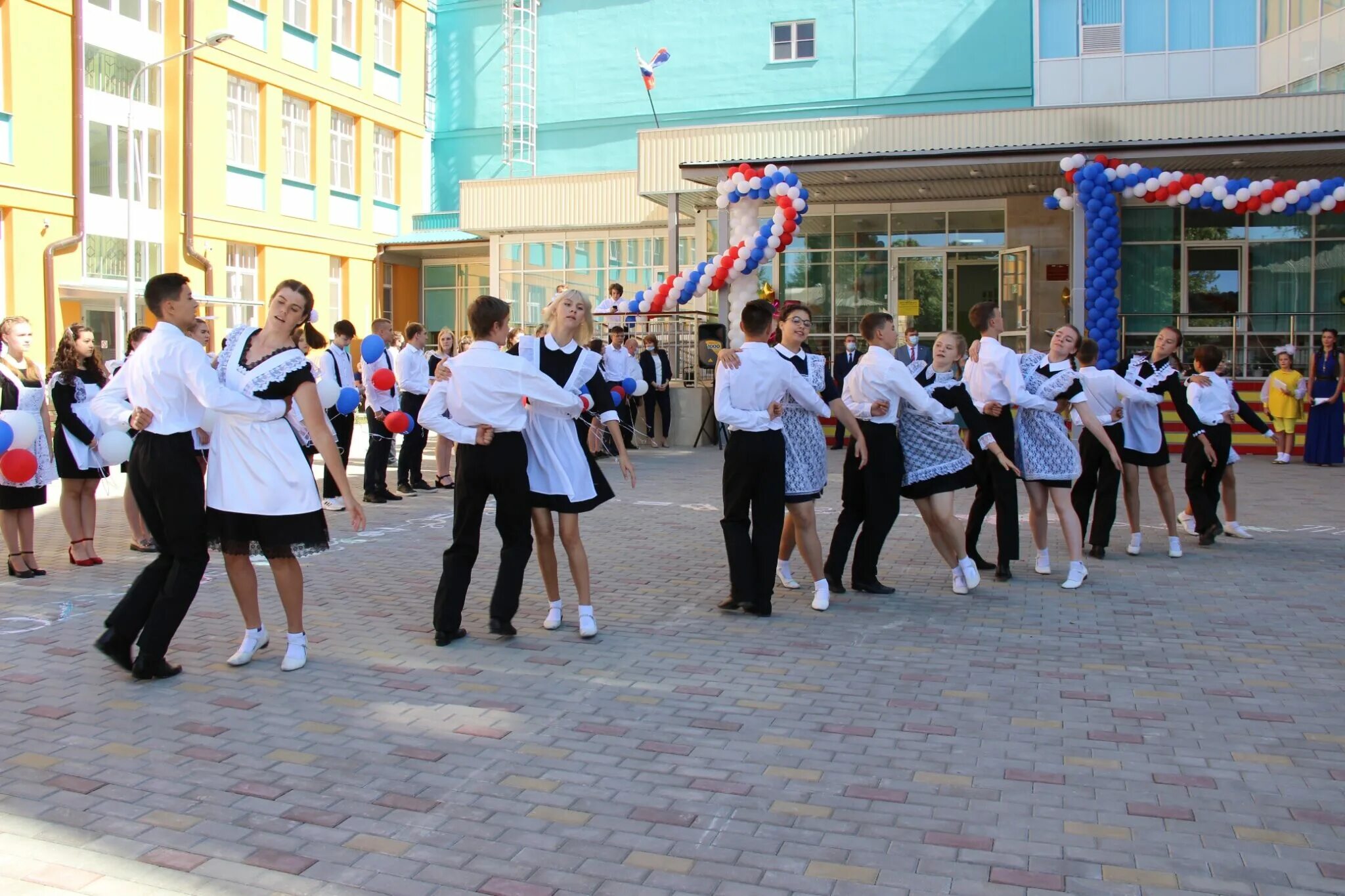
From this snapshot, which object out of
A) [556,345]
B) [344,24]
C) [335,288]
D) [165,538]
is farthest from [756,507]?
[344,24]

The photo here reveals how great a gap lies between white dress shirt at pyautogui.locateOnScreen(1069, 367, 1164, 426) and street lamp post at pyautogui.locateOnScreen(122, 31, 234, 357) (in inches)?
661

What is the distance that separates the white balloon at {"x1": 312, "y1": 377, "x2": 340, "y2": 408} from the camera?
1049 cm

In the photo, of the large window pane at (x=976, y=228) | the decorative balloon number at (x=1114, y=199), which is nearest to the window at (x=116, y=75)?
the large window pane at (x=976, y=228)

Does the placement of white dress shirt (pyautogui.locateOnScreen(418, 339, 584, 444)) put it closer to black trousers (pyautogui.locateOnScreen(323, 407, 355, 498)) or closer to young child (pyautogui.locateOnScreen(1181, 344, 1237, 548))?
black trousers (pyautogui.locateOnScreen(323, 407, 355, 498))

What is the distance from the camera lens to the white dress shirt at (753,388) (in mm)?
7129

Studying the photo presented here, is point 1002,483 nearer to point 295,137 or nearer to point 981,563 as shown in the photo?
point 981,563

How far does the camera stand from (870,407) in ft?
25.5

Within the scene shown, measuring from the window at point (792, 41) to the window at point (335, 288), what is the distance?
14648 mm

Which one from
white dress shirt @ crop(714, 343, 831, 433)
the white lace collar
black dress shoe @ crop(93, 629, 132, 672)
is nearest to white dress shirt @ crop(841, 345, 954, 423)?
white dress shirt @ crop(714, 343, 831, 433)

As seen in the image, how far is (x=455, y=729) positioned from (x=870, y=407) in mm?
3769

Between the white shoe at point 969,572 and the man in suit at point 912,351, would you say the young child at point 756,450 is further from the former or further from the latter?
the man in suit at point 912,351

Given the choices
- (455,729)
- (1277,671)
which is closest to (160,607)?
(455,729)

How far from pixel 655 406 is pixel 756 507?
1348 cm

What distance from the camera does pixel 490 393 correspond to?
626cm
